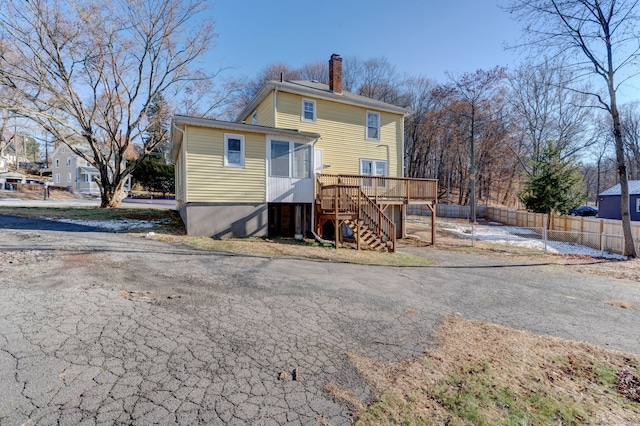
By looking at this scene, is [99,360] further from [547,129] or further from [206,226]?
[547,129]

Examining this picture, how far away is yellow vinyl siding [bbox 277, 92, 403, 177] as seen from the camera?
14414 mm

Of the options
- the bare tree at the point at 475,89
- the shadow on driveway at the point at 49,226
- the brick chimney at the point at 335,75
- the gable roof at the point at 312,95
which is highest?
the bare tree at the point at 475,89

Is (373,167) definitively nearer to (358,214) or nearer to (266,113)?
(358,214)

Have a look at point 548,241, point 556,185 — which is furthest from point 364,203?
point 556,185

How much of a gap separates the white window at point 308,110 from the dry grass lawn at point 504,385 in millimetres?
12566

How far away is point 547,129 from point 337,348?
120 ft

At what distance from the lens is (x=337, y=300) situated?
5523 millimetres

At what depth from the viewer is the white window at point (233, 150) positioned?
11523 mm

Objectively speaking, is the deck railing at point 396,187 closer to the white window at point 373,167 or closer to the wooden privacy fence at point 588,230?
the white window at point 373,167

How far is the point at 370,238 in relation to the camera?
478 inches

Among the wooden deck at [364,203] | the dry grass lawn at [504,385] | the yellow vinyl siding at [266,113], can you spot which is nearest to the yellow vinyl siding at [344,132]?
the yellow vinyl siding at [266,113]

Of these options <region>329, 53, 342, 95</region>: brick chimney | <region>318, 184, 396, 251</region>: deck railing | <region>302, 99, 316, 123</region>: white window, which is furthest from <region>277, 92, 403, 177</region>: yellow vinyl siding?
<region>318, 184, 396, 251</region>: deck railing

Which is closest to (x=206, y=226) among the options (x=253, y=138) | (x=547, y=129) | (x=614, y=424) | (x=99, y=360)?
(x=253, y=138)

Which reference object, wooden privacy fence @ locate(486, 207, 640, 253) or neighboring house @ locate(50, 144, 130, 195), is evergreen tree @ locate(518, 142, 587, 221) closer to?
wooden privacy fence @ locate(486, 207, 640, 253)
